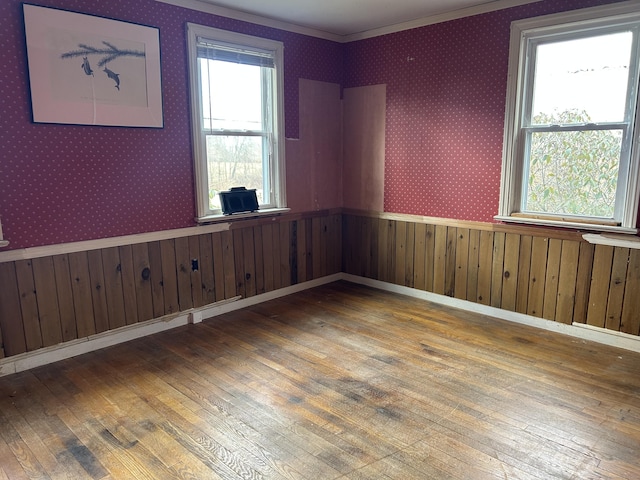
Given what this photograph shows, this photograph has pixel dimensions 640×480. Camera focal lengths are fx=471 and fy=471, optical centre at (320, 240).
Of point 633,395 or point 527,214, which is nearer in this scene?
point 633,395

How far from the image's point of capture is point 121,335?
3410 mm

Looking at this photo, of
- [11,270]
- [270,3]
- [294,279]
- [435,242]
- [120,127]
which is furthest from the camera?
[294,279]

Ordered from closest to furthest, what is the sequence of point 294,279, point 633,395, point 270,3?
point 633,395
point 270,3
point 294,279

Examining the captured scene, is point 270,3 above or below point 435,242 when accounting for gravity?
above

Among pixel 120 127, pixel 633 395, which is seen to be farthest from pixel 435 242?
pixel 120 127

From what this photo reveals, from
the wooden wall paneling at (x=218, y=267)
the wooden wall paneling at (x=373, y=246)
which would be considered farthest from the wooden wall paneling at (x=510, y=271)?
the wooden wall paneling at (x=218, y=267)

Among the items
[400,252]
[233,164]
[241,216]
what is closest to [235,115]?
[233,164]

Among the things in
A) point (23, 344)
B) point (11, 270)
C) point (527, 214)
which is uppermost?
point (527, 214)

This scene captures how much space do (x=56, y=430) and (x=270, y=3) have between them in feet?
10.2

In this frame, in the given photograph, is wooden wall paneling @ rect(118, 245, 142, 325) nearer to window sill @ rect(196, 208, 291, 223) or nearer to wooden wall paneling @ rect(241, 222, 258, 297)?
window sill @ rect(196, 208, 291, 223)

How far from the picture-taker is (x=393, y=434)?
229 centimetres

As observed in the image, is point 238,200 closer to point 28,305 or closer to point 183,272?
point 183,272

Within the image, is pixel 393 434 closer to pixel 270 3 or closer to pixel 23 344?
pixel 23 344

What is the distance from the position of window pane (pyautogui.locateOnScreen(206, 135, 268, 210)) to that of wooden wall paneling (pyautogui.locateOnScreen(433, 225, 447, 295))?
5.29 feet
